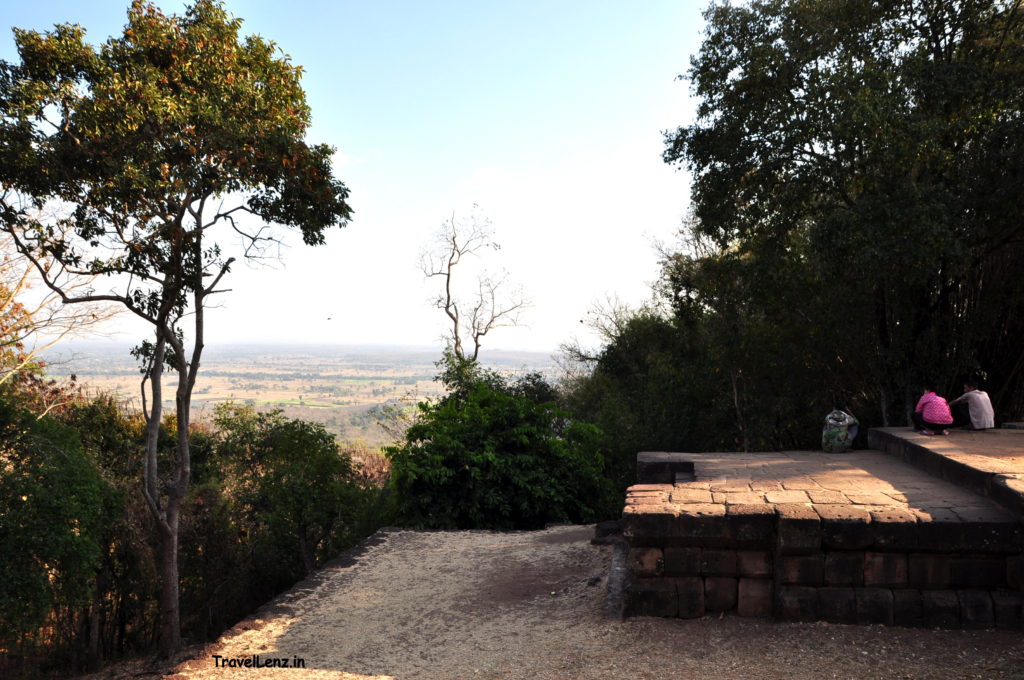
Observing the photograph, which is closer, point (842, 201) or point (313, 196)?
point (313, 196)

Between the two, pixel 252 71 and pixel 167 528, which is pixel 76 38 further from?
pixel 167 528

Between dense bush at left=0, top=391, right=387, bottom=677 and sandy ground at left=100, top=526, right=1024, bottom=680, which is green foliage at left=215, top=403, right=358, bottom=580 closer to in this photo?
dense bush at left=0, top=391, right=387, bottom=677

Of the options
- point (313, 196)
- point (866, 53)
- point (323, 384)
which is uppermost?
point (866, 53)

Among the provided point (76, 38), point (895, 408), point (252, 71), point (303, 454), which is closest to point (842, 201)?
point (895, 408)

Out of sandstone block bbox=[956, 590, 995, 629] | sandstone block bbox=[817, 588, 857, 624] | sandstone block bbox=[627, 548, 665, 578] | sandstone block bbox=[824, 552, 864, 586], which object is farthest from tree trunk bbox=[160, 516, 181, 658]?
sandstone block bbox=[956, 590, 995, 629]

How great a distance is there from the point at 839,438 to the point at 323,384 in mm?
90589

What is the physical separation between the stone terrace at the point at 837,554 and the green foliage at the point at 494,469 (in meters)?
5.06

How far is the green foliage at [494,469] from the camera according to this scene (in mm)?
10375

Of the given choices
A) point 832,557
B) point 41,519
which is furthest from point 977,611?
point 41,519

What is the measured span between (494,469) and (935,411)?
578cm

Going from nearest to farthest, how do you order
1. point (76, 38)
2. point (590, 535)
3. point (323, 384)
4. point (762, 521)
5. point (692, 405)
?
point (762, 521) → point (76, 38) → point (590, 535) → point (692, 405) → point (323, 384)

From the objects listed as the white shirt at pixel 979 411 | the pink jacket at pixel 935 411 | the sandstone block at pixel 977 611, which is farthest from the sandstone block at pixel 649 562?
the white shirt at pixel 979 411

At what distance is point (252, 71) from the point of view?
29.5 ft

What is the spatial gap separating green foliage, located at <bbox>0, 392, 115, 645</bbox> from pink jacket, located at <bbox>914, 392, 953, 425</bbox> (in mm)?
10239
